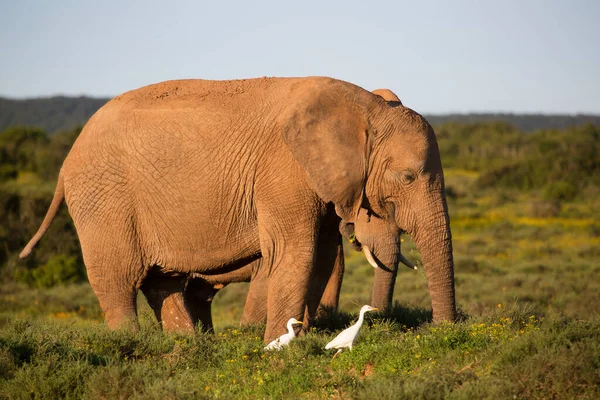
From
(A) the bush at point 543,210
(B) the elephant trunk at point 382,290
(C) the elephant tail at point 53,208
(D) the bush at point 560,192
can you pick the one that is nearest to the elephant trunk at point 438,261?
(B) the elephant trunk at point 382,290

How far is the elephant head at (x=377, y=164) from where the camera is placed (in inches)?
346

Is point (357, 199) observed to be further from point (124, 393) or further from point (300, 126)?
point (124, 393)

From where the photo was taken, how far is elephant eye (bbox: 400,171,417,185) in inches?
347

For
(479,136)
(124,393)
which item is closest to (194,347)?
(124,393)

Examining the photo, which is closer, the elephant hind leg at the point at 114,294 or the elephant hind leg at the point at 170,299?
the elephant hind leg at the point at 114,294

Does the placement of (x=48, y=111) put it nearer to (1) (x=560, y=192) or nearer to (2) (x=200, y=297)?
(1) (x=560, y=192)

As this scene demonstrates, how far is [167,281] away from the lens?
10.3m

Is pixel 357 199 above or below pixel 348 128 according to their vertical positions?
below

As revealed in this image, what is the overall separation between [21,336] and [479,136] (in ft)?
281

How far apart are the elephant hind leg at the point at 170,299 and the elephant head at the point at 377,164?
7.59 ft

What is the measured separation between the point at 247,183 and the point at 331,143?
95cm

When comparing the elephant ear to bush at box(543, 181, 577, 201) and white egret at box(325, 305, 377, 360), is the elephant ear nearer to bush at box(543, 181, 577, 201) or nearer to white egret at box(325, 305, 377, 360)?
white egret at box(325, 305, 377, 360)

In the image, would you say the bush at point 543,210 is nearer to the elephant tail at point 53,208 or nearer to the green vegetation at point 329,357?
the green vegetation at point 329,357

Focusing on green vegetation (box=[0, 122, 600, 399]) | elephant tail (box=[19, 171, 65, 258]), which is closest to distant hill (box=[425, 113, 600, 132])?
green vegetation (box=[0, 122, 600, 399])
